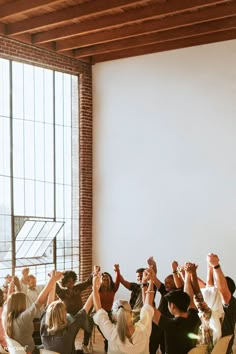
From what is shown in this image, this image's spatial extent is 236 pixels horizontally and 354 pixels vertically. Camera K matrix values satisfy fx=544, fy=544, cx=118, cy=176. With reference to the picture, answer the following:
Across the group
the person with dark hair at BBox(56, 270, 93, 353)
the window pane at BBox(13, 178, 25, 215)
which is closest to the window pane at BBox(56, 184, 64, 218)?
the window pane at BBox(13, 178, 25, 215)

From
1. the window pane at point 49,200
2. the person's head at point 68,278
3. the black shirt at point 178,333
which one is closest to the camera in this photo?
the black shirt at point 178,333

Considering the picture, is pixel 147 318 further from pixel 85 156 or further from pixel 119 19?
pixel 85 156

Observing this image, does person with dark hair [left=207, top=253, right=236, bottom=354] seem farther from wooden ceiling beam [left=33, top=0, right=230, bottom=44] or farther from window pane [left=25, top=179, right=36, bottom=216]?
window pane [left=25, top=179, right=36, bottom=216]

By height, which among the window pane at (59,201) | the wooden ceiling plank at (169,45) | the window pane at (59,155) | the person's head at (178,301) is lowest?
the person's head at (178,301)

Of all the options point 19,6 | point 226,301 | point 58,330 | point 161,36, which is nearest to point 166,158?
→ point 161,36

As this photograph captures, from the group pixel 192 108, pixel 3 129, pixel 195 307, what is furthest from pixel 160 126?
pixel 195 307

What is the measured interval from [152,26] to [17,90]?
9.01 ft

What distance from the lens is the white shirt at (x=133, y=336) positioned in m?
4.55

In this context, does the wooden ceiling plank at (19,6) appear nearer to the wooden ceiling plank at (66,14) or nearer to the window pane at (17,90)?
the wooden ceiling plank at (66,14)

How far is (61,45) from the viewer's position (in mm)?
10469

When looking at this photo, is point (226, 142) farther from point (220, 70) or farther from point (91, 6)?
point (91, 6)

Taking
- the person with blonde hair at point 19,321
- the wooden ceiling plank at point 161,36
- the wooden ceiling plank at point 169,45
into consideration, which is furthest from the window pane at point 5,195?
the person with blonde hair at point 19,321

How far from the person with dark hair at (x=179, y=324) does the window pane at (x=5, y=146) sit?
5.70 meters

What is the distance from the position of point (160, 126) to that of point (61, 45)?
2.47 meters
